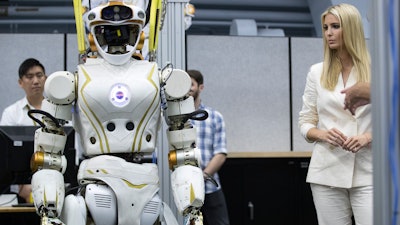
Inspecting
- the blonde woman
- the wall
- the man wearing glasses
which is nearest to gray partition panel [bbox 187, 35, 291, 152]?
the wall

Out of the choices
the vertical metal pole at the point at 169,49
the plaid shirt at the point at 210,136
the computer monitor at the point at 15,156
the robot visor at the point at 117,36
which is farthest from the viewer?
the plaid shirt at the point at 210,136

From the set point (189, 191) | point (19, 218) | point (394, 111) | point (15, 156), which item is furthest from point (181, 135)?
point (394, 111)

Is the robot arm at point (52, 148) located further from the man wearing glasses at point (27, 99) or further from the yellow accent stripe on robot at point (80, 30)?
the man wearing glasses at point (27, 99)

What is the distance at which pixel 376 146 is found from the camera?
142cm

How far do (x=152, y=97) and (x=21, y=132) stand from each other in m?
1.01

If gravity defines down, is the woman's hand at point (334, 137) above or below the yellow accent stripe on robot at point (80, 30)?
below

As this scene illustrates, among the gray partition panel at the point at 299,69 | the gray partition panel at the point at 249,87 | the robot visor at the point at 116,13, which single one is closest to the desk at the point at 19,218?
the robot visor at the point at 116,13

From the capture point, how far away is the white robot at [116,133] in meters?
2.74

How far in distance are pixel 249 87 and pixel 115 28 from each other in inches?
125

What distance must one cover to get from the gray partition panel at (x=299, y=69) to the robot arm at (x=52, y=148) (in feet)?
11.0

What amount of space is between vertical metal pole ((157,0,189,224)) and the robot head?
2.96 ft

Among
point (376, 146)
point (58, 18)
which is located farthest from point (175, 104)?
point (58, 18)

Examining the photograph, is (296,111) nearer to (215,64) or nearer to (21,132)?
(215,64)

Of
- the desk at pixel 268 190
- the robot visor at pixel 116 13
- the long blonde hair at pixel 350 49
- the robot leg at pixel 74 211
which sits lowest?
the desk at pixel 268 190
